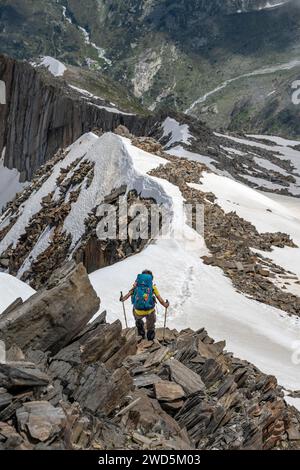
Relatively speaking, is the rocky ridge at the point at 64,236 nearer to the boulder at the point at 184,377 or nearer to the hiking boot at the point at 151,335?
the hiking boot at the point at 151,335

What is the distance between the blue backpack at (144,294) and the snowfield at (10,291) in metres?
3.02

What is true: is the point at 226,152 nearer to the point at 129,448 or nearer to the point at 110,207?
the point at 110,207

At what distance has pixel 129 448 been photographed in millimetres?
9039

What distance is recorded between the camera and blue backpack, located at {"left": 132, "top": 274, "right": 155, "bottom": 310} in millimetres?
14844

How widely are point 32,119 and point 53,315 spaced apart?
66342 mm

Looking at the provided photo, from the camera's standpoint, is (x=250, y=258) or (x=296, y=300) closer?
(x=296, y=300)

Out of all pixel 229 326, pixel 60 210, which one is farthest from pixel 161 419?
pixel 60 210

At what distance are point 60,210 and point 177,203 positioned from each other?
8877mm

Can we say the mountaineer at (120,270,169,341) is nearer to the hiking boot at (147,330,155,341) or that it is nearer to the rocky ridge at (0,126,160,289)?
the hiking boot at (147,330,155,341)

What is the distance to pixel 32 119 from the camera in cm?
7475

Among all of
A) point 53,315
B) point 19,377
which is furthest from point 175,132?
point 19,377

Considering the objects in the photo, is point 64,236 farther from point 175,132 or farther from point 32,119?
point 175,132

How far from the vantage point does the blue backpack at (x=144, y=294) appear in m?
14.8

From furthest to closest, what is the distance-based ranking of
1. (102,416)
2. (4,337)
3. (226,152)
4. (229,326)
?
(226,152) → (229,326) → (4,337) → (102,416)
